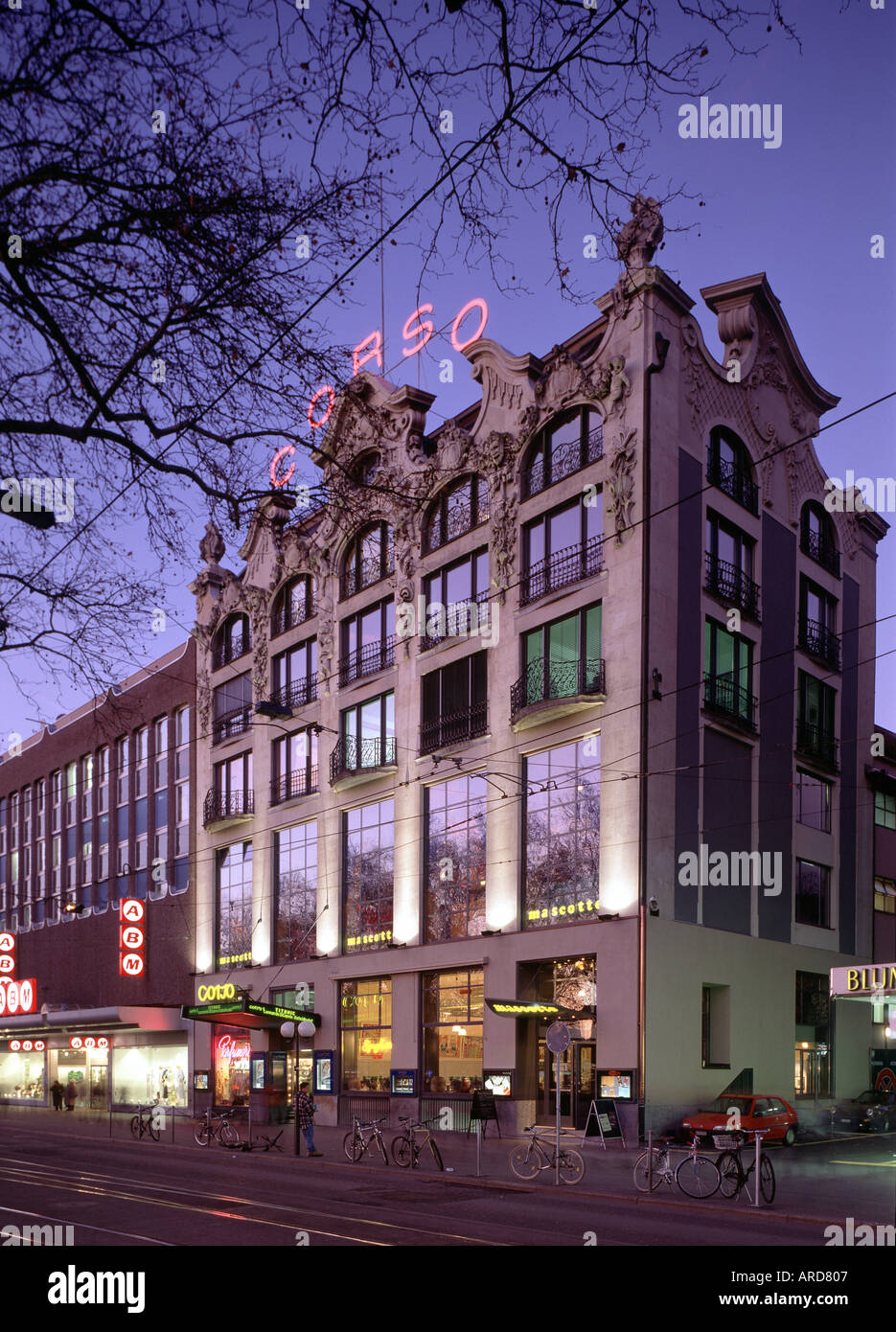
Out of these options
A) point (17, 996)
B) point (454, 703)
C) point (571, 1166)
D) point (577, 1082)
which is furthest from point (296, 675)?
point (17, 996)

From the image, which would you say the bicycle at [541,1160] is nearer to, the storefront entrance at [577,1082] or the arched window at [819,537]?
the storefront entrance at [577,1082]

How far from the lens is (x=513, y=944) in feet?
113

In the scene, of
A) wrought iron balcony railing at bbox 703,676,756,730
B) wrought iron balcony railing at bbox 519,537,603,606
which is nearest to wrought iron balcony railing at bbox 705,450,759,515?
wrought iron balcony railing at bbox 519,537,603,606

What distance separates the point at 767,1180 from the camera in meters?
20.3

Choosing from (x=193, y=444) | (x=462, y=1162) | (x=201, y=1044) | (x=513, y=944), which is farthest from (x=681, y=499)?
(x=201, y=1044)

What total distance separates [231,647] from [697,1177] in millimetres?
34693

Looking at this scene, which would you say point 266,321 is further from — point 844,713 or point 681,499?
point 844,713

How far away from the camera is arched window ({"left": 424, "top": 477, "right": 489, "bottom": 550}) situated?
38219 mm

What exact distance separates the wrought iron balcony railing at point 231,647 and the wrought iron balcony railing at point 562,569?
58.5 ft

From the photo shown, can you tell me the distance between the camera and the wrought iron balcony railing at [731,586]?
35125 mm

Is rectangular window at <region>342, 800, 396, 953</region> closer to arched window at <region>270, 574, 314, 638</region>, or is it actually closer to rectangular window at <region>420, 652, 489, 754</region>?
rectangular window at <region>420, 652, 489, 754</region>

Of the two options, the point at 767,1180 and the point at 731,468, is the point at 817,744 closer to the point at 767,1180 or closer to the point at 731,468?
the point at 731,468

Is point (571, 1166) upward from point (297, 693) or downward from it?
downward

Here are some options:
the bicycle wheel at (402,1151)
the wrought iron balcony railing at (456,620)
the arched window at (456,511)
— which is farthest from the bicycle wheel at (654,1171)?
the arched window at (456,511)
